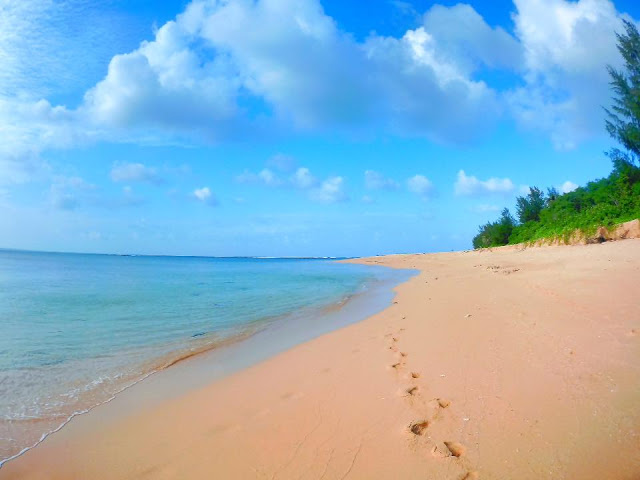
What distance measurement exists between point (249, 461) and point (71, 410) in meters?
2.95

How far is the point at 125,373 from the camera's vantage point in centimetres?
562

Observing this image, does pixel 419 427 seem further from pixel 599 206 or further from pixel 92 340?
pixel 599 206

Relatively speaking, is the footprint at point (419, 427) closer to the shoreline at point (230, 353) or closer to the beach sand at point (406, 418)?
the beach sand at point (406, 418)

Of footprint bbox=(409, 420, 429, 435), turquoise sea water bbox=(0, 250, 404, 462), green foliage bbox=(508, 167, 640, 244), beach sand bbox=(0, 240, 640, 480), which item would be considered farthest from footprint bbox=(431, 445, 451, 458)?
green foliage bbox=(508, 167, 640, 244)

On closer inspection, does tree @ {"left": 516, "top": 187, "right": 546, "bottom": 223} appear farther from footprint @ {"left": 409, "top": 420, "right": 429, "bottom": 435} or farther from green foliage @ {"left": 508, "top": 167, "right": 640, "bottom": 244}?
footprint @ {"left": 409, "top": 420, "right": 429, "bottom": 435}

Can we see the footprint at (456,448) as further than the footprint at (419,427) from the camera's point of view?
No

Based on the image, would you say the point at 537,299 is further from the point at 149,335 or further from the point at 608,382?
the point at 149,335

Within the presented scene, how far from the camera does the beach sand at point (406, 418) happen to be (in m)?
2.67

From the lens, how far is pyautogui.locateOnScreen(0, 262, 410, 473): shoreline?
4.59 metres

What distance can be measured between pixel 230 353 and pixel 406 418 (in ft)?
13.9

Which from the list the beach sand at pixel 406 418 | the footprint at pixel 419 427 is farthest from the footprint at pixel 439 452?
the footprint at pixel 419 427

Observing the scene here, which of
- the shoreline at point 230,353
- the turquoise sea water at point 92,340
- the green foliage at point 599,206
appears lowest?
the shoreline at point 230,353

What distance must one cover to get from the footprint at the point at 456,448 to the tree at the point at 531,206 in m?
50.8

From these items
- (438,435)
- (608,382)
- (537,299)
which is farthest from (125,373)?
(537,299)
